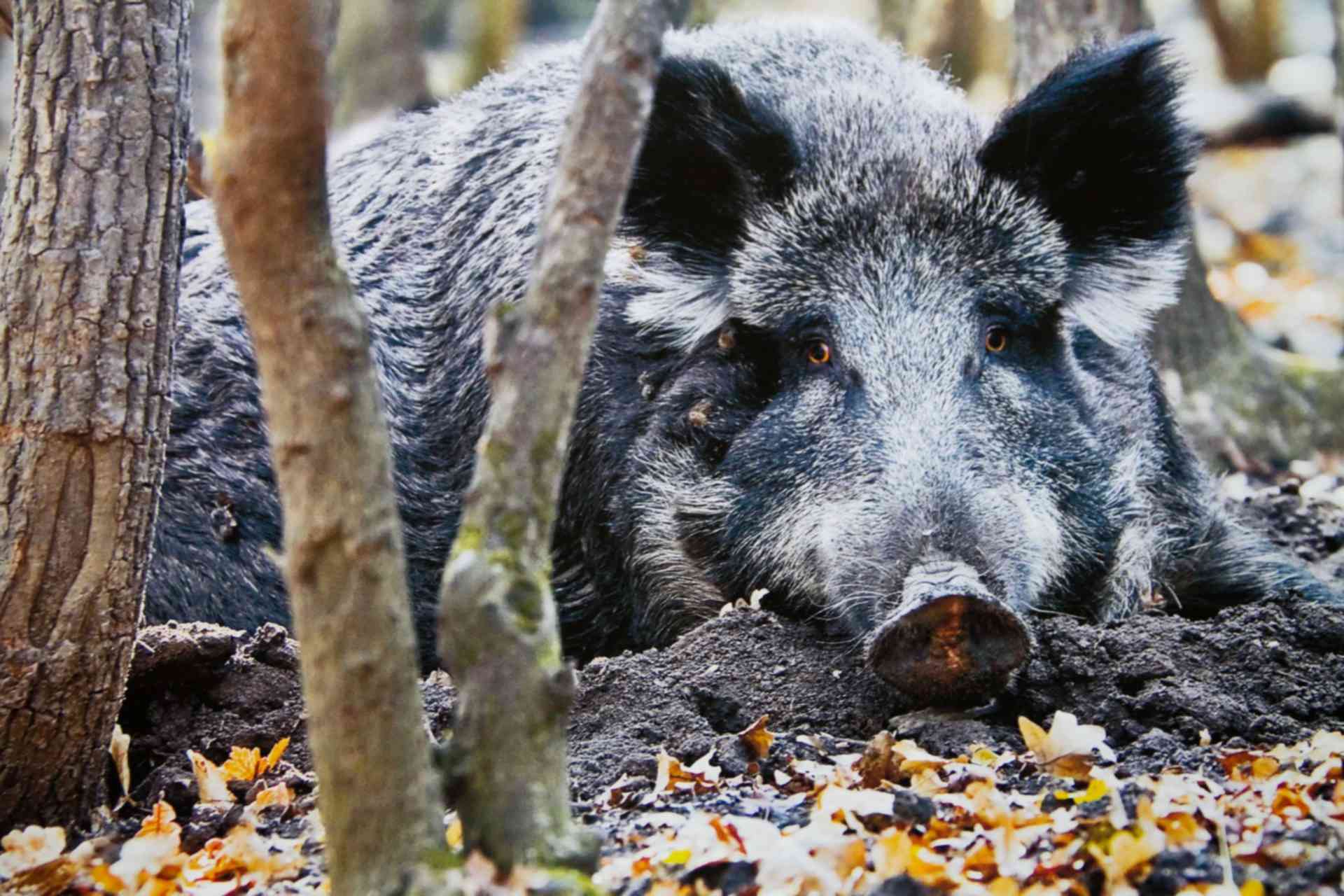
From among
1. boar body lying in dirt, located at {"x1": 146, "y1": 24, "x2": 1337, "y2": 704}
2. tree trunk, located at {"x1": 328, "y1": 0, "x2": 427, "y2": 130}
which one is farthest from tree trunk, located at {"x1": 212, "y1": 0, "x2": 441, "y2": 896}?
tree trunk, located at {"x1": 328, "y1": 0, "x2": 427, "y2": 130}

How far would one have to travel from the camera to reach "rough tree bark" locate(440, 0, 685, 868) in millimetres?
2770

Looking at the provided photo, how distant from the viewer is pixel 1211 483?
6.58m

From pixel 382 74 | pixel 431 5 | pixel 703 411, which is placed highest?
pixel 431 5

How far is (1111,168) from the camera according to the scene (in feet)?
18.8

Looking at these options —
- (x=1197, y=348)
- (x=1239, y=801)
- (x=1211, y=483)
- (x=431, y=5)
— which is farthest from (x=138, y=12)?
(x=431, y=5)

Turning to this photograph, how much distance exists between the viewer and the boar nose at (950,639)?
4.33 metres

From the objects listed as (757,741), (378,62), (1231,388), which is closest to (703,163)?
(757,741)

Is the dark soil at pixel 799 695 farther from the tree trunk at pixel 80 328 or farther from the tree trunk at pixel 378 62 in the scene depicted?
the tree trunk at pixel 378 62

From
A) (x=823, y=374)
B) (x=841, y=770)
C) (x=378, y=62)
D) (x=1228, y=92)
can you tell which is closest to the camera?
(x=841, y=770)

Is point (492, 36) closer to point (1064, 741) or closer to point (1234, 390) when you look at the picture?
point (1234, 390)

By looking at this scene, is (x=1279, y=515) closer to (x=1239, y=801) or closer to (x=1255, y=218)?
(x=1239, y=801)

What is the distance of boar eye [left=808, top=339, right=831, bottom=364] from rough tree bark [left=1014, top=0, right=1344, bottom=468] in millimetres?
3500

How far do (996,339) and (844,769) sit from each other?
1.98 meters

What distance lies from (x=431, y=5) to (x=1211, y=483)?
743 inches
